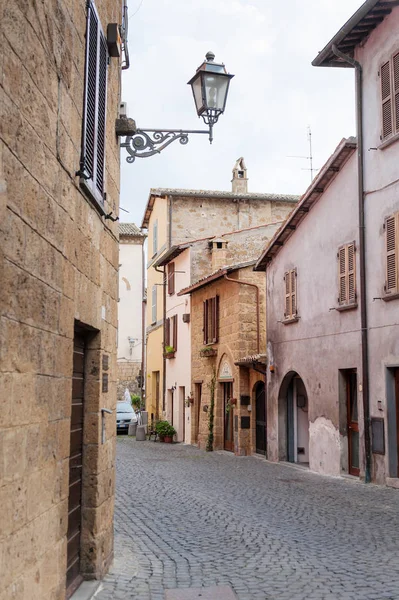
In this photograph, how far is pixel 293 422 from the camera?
17172mm

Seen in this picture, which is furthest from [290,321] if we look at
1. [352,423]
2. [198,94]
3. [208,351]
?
[198,94]

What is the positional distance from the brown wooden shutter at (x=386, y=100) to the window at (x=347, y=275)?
85.7 inches

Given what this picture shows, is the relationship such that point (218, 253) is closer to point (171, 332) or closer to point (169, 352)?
point (171, 332)

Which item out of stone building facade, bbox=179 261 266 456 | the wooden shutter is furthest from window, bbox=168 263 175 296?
the wooden shutter

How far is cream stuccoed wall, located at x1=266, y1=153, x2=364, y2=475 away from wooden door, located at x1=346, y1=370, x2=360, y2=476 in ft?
0.38

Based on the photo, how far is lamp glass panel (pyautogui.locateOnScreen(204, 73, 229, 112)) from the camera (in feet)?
25.1

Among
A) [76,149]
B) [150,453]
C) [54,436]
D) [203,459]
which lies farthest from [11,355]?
[150,453]

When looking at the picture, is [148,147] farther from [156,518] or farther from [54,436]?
[156,518]

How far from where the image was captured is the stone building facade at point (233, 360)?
64.1 feet

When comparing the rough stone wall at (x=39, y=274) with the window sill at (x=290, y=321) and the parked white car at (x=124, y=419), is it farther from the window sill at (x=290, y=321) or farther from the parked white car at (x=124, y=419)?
the parked white car at (x=124, y=419)

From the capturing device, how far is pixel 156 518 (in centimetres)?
936

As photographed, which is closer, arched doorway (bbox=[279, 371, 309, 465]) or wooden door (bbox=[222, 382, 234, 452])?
arched doorway (bbox=[279, 371, 309, 465])

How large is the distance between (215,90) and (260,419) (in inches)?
502

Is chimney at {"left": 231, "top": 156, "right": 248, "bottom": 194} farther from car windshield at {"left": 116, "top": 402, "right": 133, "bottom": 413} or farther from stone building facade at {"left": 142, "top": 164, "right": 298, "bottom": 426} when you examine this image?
car windshield at {"left": 116, "top": 402, "right": 133, "bottom": 413}
